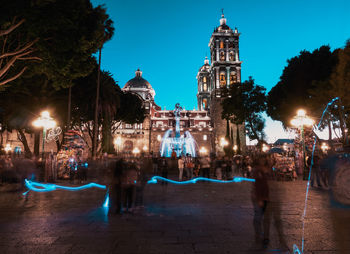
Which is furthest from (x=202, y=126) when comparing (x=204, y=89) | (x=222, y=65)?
(x=204, y=89)

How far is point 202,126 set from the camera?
217 ft

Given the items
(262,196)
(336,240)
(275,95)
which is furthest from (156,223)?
(275,95)

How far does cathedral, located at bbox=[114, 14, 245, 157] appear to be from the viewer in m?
58.0

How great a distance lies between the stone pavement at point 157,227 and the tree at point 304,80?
20879 mm

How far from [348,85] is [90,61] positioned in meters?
19.7

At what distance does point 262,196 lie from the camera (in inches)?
186

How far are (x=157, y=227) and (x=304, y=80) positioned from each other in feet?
95.5

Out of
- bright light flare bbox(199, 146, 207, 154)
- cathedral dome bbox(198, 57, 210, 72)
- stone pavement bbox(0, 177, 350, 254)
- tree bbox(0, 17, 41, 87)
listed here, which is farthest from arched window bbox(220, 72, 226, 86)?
stone pavement bbox(0, 177, 350, 254)

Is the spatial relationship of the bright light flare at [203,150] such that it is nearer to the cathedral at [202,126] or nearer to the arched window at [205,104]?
the cathedral at [202,126]

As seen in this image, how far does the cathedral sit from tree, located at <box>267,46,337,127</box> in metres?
20.6

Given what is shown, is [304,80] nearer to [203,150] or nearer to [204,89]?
[203,150]

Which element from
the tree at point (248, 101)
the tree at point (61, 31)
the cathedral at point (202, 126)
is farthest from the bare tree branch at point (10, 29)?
the cathedral at point (202, 126)

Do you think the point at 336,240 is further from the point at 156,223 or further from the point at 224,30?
the point at 224,30

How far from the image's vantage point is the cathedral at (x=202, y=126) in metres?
58.0
